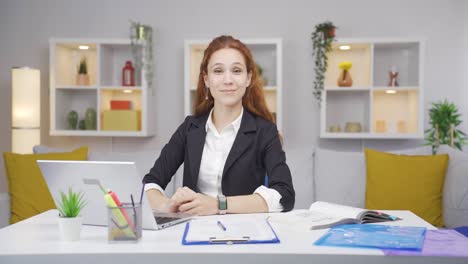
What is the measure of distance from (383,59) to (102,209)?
3872 mm

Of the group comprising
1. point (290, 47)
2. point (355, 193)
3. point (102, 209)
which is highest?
point (290, 47)

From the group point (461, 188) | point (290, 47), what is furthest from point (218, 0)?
point (461, 188)

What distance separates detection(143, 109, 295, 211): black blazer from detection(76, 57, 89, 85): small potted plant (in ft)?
9.15

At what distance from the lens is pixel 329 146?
5008mm

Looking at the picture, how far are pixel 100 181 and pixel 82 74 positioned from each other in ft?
11.9

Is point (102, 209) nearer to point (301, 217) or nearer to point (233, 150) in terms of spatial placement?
point (301, 217)

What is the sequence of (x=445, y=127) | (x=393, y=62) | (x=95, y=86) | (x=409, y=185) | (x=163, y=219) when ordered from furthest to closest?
(x=393, y=62)
(x=95, y=86)
(x=445, y=127)
(x=409, y=185)
(x=163, y=219)

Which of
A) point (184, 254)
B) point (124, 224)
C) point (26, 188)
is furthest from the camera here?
point (26, 188)

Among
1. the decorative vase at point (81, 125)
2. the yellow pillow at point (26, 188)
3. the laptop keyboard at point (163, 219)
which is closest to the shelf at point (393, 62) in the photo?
the decorative vase at point (81, 125)

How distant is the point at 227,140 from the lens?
2.26 meters

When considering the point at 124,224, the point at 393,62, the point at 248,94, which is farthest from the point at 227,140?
the point at 393,62

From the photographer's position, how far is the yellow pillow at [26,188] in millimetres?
3453

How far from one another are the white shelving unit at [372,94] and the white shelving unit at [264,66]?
0.41m

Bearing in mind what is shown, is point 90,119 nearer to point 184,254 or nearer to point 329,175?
point 329,175
